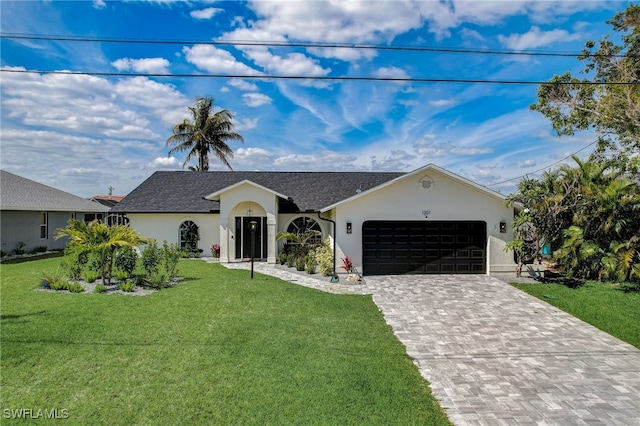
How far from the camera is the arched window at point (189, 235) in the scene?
19.5 meters

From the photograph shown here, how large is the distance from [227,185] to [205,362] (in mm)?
17310

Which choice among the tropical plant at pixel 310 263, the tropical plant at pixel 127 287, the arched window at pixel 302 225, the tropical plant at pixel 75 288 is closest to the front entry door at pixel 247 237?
the arched window at pixel 302 225

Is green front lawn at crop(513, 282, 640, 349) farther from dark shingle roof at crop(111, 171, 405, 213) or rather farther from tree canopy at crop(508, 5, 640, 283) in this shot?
dark shingle roof at crop(111, 171, 405, 213)

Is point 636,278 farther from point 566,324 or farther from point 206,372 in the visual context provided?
point 206,372

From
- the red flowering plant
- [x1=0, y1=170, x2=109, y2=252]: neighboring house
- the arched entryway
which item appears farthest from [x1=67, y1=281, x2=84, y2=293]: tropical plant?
[x1=0, y1=170, x2=109, y2=252]: neighboring house

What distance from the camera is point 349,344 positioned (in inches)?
279

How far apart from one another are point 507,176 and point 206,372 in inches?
1388

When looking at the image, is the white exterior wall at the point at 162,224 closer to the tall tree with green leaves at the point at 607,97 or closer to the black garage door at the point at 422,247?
the black garage door at the point at 422,247

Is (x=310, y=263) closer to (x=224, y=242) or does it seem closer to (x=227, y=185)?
(x=224, y=242)

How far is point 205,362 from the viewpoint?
19.8 ft

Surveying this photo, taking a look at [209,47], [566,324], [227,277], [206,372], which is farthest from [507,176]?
[206,372]

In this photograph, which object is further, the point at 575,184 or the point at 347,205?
the point at 347,205
